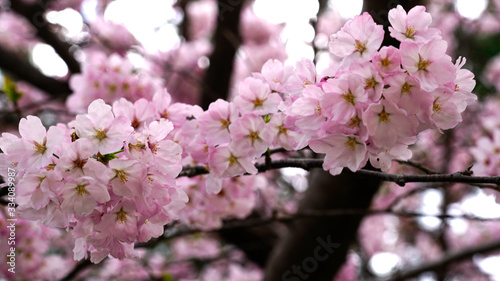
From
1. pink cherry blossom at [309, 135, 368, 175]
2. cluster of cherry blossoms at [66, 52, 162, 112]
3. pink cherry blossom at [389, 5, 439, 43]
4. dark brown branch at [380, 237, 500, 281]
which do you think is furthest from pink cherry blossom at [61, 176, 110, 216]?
dark brown branch at [380, 237, 500, 281]

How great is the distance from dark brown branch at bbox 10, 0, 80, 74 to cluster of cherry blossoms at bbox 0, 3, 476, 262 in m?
2.09

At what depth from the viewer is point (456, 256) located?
7.64 ft

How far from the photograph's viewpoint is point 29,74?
271 cm

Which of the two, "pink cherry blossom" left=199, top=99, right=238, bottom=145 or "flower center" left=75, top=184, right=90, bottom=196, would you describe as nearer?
"flower center" left=75, top=184, right=90, bottom=196

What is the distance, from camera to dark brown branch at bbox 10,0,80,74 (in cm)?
268

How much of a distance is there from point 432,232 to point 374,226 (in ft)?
2.51

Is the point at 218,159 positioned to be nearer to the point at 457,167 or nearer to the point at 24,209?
the point at 24,209

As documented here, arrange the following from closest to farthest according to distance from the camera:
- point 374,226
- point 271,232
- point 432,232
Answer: point 271,232 < point 432,232 < point 374,226

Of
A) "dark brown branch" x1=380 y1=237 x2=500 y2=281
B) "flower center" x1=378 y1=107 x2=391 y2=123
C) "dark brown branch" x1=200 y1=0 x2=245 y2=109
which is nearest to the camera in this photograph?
"flower center" x1=378 y1=107 x2=391 y2=123

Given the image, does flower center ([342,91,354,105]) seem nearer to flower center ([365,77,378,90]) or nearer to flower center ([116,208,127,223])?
flower center ([365,77,378,90])

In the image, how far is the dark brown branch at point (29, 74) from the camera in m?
2.63

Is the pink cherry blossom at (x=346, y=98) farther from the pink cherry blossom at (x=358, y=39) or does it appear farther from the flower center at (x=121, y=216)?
the flower center at (x=121, y=216)

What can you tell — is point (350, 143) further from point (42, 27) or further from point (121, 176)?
point (42, 27)

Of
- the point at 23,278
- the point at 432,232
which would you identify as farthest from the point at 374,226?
the point at 23,278
